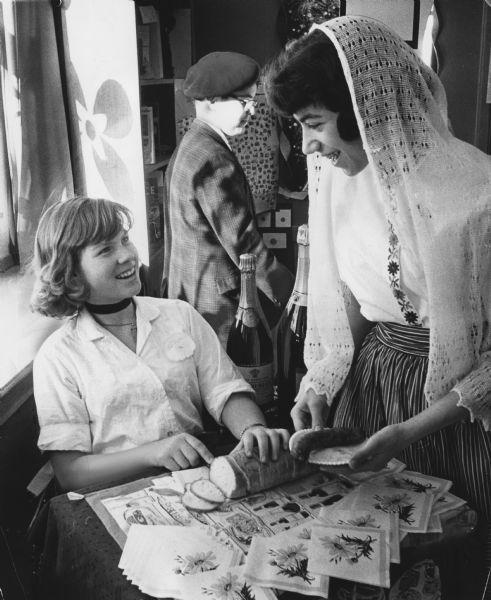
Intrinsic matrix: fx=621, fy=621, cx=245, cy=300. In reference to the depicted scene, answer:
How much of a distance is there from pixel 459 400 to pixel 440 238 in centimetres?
→ 23

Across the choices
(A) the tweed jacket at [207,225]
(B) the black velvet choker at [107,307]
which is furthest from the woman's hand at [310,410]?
(B) the black velvet choker at [107,307]

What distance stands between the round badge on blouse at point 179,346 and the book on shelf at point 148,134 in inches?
12.2

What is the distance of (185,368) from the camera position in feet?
3.65

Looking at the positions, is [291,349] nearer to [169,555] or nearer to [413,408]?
[413,408]

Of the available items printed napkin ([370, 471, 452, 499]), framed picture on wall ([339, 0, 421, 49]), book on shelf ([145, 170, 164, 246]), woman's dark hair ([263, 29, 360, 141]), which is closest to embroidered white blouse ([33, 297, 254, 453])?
book on shelf ([145, 170, 164, 246])

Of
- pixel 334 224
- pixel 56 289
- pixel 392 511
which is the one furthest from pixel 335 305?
pixel 56 289

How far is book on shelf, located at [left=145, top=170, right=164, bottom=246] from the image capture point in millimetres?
1077

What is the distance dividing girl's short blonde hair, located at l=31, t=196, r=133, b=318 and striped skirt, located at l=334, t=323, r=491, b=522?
1.61 feet

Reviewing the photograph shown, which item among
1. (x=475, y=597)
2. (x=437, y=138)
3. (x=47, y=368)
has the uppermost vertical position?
(x=437, y=138)

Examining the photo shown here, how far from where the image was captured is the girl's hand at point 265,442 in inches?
35.7

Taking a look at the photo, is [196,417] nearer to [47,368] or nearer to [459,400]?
[47,368]

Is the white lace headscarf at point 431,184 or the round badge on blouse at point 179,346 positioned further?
the round badge on blouse at point 179,346

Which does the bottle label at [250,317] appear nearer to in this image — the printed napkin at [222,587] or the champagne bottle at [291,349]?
the champagne bottle at [291,349]

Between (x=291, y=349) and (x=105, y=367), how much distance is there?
0.40 metres
